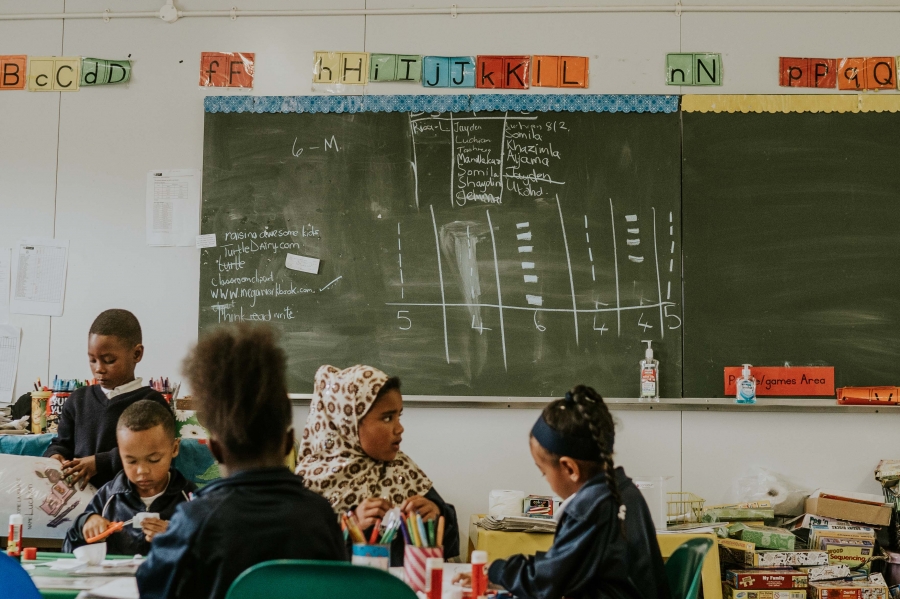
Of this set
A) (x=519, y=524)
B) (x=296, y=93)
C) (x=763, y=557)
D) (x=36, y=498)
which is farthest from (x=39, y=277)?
(x=763, y=557)

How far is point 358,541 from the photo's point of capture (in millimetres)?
1773

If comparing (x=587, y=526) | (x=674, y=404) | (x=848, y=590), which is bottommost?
(x=848, y=590)

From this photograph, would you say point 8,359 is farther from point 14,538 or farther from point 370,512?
point 370,512

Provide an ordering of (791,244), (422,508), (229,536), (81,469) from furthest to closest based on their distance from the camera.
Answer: (791,244)
(81,469)
(422,508)
(229,536)

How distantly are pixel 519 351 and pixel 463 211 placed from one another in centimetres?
70

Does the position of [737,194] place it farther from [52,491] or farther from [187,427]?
[52,491]

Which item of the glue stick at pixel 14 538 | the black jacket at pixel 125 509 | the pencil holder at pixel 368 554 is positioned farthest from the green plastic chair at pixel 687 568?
the glue stick at pixel 14 538

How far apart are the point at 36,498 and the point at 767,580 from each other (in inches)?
110

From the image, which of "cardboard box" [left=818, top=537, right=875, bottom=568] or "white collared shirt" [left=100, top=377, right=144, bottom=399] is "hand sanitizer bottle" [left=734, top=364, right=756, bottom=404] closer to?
"cardboard box" [left=818, top=537, right=875, bottom=568]

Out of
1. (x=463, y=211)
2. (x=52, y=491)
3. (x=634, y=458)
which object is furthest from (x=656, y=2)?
(x=52, y=491)

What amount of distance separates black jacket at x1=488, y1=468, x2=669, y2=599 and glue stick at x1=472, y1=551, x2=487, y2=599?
0.24 ft

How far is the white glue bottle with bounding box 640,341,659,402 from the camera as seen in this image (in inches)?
148

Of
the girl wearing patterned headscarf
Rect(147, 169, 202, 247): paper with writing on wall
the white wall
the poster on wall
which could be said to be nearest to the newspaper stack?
the white wall

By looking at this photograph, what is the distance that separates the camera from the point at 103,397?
304 cm
